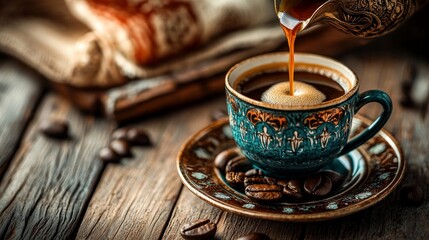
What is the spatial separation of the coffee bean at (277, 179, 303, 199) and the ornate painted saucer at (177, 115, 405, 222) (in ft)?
0.05

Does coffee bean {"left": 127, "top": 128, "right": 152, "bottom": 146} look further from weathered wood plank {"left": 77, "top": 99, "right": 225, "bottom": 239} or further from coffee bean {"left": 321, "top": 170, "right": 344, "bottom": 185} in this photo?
coffee bean {"left": 321, "top": 170, "right": 344, "bottom": 185}

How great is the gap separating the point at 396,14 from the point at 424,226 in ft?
1.60

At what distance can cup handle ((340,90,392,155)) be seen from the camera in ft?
4.69

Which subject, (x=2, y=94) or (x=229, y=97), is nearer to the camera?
(x=229, y=97)

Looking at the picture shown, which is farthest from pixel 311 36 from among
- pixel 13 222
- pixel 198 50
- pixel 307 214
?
pixel 13 222

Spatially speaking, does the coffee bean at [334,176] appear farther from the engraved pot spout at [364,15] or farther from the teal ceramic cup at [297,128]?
the engraved pot spout at [364,15]

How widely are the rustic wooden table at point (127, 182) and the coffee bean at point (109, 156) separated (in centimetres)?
2

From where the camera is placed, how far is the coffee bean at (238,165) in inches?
60.2

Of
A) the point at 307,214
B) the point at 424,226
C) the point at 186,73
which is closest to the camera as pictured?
the point at 307,214

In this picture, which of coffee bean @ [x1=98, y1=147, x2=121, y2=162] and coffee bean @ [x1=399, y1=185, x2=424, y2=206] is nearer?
coffee bean @ [x1=399, y1=185, x2=424, y2=206]

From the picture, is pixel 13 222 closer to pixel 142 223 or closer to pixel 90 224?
pixel 90 224

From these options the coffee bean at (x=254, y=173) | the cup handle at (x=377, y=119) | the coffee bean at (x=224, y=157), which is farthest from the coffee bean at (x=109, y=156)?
the cup handle at (x=377, y=119)

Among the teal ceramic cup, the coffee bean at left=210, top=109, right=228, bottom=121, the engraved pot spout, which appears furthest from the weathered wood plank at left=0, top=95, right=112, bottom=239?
the engraved pot spout

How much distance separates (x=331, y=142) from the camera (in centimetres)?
138
